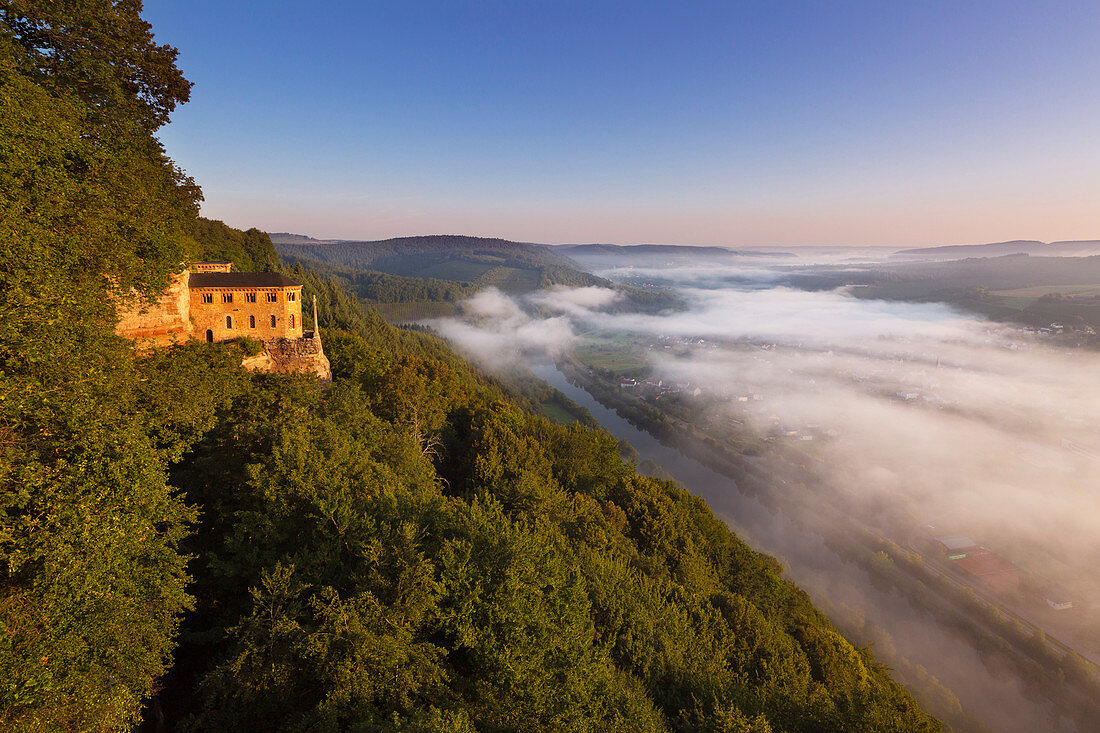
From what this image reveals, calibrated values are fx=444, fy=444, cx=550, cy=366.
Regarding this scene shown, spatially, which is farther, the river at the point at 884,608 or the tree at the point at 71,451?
the river at the point at 884,608

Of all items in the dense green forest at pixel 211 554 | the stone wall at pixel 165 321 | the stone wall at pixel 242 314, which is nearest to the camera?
the dense green forest at pixel 211 554

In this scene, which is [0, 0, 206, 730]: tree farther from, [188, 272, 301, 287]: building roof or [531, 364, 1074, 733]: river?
[531, 364, 1074, 733]: river

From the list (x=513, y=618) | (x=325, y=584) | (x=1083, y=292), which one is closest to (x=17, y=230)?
(x=325, y=584)

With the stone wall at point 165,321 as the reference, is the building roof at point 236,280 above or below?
above

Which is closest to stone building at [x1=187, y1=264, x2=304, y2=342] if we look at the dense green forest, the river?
the dense green forest

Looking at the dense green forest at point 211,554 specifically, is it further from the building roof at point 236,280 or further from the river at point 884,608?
the river at point 884,608

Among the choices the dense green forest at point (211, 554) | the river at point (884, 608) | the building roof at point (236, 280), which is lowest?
the river at point (884, 608)

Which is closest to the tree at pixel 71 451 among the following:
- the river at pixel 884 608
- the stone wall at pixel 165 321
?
the stone wall at pixel 165 321

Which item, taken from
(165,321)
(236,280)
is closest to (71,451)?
(165,321)

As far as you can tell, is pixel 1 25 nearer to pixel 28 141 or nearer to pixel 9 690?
pixel 28 141
